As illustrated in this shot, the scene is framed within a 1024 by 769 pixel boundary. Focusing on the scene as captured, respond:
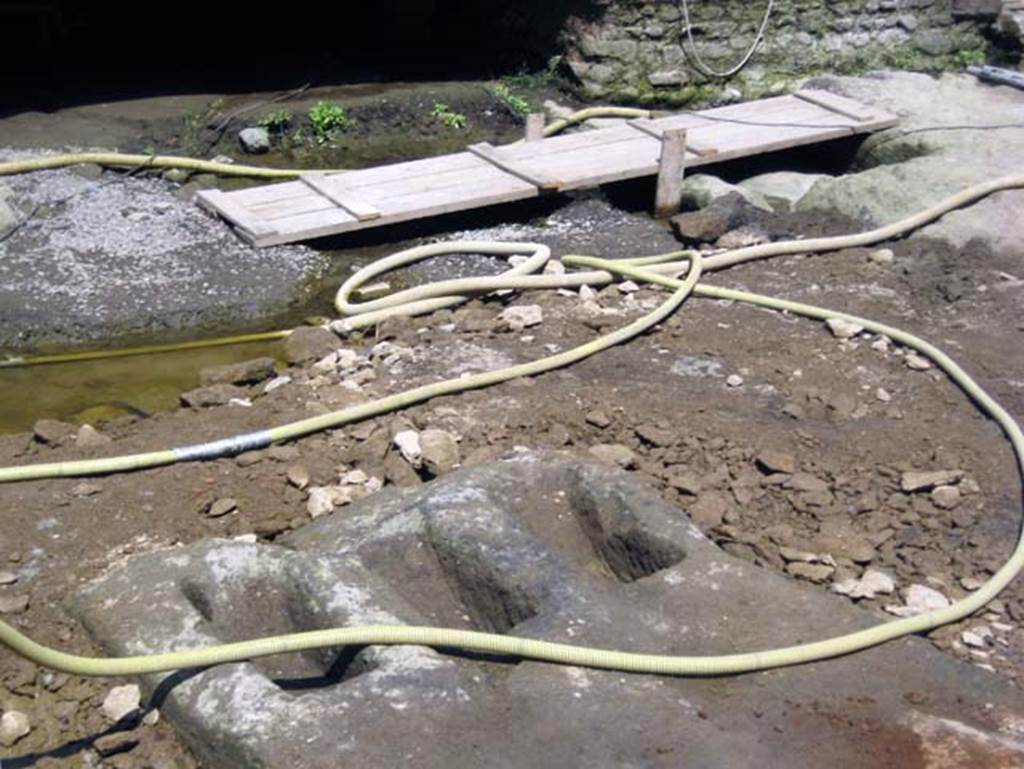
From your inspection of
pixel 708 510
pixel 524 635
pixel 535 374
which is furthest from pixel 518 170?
pixel 524 635

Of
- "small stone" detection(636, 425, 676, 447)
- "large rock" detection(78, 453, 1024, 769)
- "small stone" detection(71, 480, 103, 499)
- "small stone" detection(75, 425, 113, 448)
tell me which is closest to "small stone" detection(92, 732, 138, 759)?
"large rock" detection(78, 453, 1024, 769)

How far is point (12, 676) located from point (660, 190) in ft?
16.8

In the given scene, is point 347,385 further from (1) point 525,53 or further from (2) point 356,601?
(1) point 525,53

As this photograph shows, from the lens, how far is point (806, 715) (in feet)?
11.8

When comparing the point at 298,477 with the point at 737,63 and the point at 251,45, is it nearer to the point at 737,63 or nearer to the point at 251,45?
the point at 737,63

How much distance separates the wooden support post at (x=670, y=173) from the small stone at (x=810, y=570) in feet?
12.3

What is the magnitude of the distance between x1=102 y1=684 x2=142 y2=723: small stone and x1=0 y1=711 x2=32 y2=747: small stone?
21 cm

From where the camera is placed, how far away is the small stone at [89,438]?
5199mm

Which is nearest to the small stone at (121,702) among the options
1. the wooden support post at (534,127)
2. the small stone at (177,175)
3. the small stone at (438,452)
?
the small stone at (438,452)

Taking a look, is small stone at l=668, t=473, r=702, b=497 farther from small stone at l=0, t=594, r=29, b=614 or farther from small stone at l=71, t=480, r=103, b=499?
small stone at l=0, t=594, r=29, b=614

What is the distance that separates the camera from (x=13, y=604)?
13.6 feet

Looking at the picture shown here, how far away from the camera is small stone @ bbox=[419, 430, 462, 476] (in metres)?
4.95

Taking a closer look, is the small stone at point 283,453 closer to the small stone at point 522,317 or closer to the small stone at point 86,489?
the small stone at point 86,489

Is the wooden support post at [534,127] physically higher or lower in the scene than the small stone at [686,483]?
higher
